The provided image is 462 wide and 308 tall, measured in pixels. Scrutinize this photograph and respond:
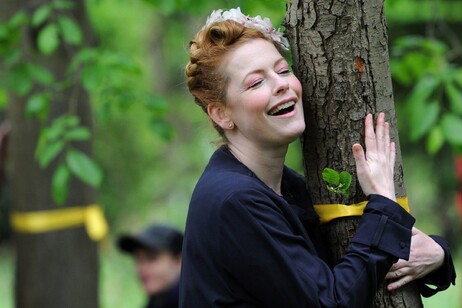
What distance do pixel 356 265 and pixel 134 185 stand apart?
8.53m

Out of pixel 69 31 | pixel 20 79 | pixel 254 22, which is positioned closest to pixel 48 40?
pixel 69 31

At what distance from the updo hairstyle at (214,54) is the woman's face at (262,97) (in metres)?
0.02

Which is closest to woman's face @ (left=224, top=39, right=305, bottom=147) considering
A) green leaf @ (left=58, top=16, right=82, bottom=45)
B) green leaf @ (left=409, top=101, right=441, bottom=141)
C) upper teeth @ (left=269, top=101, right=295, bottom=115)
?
upper teeth @ (left=269, top=101, right=295, bottom=115)

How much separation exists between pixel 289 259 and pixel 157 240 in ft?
10.2

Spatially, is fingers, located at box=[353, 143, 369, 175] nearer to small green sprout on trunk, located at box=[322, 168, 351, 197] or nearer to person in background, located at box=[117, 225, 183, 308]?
small green sprout on trunk, located at box=[322, 168, 351, 197]

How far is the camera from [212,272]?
215cm

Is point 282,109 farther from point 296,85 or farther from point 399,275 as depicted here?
point 399,275

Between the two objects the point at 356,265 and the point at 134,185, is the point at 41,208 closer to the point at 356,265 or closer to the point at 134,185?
the point at 356,265

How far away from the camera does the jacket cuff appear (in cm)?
215

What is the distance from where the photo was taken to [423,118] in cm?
368

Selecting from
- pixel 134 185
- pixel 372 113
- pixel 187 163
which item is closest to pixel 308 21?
pixel 372 113

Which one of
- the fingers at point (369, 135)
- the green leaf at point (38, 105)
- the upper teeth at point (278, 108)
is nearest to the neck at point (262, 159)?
the upper teeth at point (278, 108)

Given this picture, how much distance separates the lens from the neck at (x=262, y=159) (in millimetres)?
2297

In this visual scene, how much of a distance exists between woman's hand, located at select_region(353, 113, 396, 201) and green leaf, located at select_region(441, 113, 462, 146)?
1.37 metres
